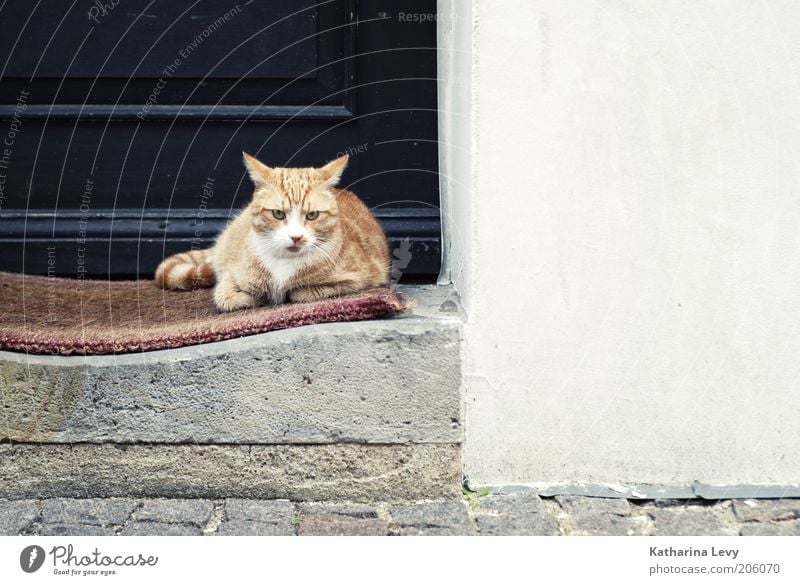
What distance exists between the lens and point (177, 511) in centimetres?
262

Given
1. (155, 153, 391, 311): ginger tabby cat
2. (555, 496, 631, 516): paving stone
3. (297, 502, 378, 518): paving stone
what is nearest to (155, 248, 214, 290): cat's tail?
(155, 153, 391, 311): ginger tabby cat

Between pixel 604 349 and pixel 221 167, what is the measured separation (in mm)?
1619

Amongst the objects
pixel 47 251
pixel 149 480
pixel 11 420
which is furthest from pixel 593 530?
pixel 47 251

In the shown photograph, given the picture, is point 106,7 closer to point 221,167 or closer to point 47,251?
point 221,167

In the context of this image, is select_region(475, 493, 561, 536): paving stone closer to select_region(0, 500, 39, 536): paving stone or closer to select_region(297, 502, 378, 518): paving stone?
select_region(297, 502, 378, 518): paving stone

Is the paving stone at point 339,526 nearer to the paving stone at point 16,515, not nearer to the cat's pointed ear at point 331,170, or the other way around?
the paving stone at point 16,515

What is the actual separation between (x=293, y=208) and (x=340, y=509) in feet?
2.98

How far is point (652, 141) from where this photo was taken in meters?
2.64

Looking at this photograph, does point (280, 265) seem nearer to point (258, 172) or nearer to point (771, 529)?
point (258, 172)

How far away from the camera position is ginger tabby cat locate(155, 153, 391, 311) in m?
2.90

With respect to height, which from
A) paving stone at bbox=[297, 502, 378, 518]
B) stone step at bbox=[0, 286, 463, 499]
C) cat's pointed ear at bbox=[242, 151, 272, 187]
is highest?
cat's pointed ear at bbox=[242, 151, 272, 187]

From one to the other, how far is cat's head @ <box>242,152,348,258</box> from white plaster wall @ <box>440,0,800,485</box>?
0.44 m

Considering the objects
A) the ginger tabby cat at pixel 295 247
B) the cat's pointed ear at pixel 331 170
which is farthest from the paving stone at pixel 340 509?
the cat's pointed ear at pixel 331 170

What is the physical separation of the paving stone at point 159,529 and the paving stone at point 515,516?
0.76m
